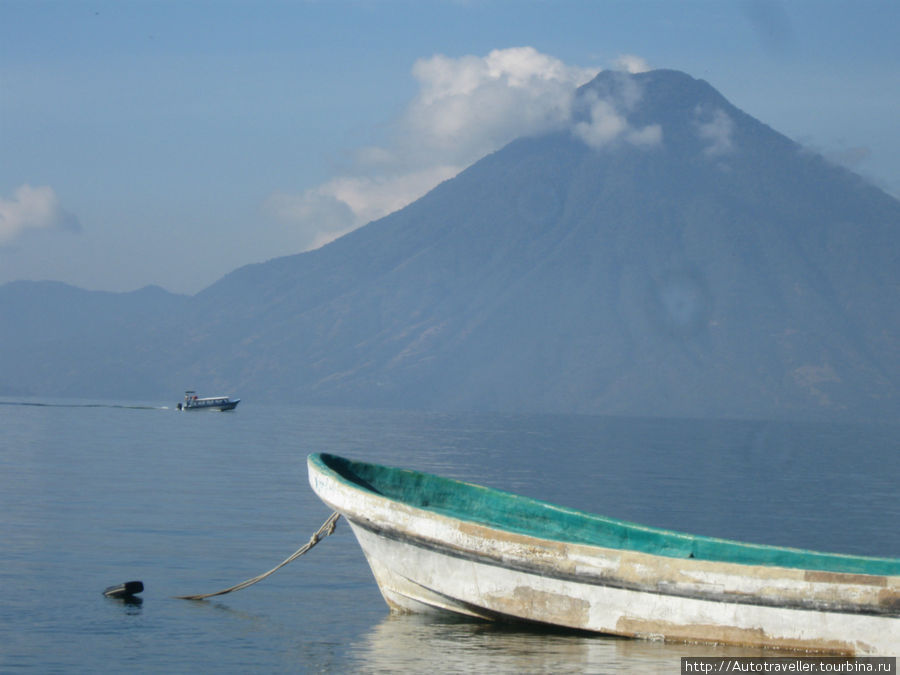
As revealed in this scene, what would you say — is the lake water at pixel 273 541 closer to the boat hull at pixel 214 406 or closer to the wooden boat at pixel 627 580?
the wooden boat at pixel 627 580

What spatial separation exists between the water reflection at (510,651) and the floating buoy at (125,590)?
3.95m

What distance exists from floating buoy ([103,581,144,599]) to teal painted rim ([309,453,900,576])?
3.32m

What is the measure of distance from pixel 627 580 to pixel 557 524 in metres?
2.92

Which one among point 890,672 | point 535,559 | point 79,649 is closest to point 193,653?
point 79,649

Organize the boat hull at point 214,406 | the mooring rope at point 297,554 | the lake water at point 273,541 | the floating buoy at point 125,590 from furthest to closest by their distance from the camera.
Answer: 1. the boat hull at point 214,406
2. the floating buoy at point 125,590
3. the mooring rope at point 297,554
4. the lake water at point 273,541

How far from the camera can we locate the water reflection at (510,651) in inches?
548

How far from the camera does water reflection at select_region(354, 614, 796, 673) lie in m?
13.9

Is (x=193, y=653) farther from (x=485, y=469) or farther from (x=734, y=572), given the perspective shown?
(x=485, y=469)

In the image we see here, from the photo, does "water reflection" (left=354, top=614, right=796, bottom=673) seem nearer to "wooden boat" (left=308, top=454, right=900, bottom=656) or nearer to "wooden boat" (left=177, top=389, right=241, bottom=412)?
"wooden boat" (left=308, top=454, right=900, bottom=656)

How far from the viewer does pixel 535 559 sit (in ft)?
47.7

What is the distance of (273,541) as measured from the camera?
79.2ft

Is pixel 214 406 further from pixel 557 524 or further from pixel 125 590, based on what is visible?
pixel 557 524

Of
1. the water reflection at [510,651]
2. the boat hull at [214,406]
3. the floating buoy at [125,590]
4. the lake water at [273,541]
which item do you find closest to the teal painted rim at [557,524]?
the water reflection at [510,651]

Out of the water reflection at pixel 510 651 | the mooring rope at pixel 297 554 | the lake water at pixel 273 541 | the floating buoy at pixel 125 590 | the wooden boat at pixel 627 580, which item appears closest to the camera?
the wooden boat at pixel 627 580
